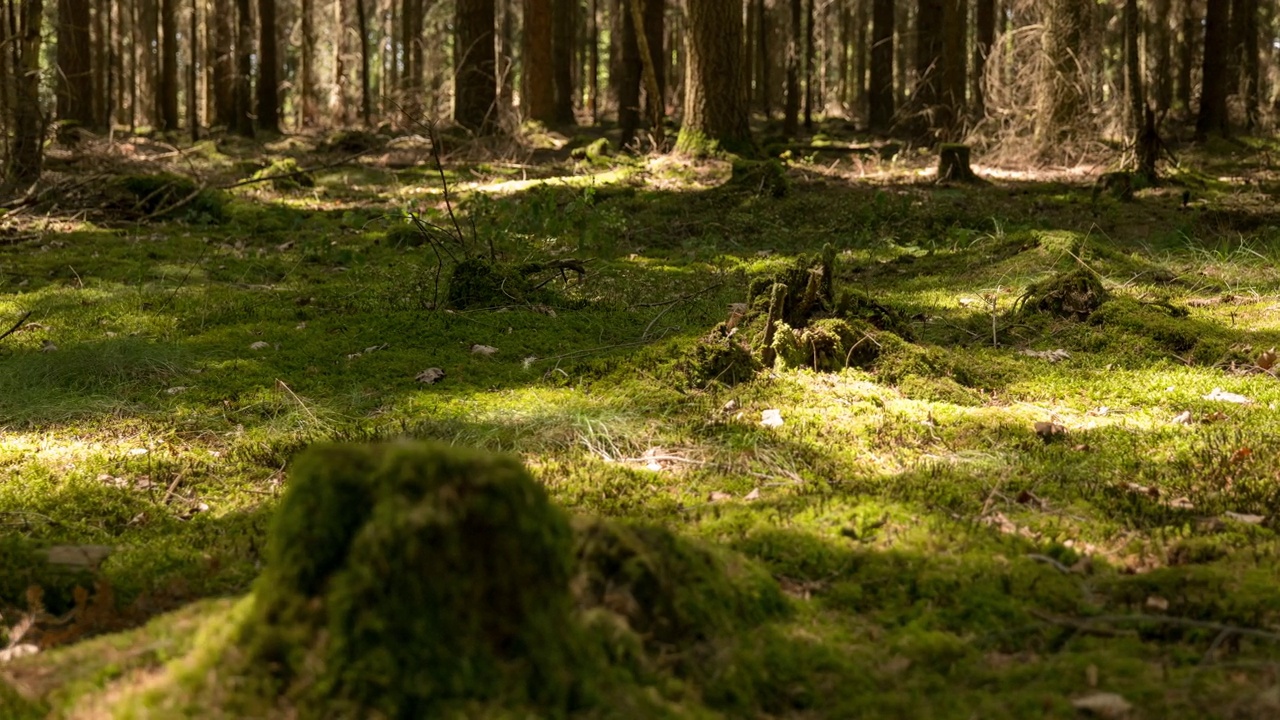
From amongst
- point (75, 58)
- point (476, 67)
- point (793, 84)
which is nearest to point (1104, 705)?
point (476, 67)

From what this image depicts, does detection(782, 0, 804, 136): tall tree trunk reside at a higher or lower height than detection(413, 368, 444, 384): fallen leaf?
higher

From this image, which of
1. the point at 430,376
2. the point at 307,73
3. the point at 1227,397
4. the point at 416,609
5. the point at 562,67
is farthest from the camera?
the point at 307,73

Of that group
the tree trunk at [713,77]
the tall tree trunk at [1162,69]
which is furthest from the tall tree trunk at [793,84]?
the tree trunk at [713,77]

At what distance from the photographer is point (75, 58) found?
1719cm

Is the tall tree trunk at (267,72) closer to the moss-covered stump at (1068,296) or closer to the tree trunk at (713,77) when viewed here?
the tree trunk at (713,77)

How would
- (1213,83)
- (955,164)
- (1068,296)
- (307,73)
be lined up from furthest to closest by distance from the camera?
(307,73) → (1213,83) → (955,164) → (1068,296)

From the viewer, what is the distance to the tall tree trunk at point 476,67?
1772 centimetres

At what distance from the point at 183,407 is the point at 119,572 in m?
2.20

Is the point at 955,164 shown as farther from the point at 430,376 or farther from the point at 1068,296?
the point at 430,376

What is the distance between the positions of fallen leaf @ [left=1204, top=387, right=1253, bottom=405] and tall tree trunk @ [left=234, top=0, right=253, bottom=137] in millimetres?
21563

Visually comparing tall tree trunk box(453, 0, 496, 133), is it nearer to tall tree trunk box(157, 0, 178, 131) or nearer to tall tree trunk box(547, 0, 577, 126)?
tall tree trunk box(547, 0, 577, 126)

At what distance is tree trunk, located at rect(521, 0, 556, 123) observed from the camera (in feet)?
67.4

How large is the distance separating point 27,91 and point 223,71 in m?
14.6

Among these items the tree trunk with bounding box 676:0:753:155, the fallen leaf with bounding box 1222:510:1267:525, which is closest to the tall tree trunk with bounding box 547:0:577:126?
the tree trunk with bounding box 676:0:753:155
